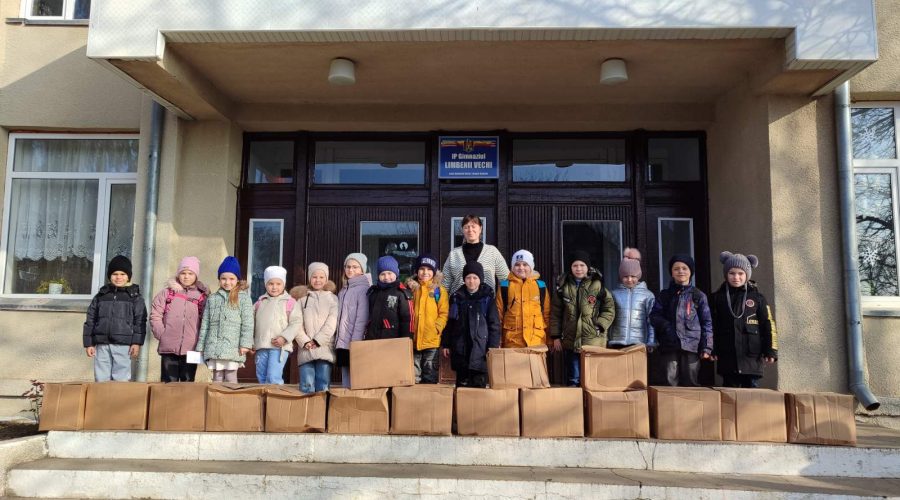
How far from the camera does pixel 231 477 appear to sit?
4.13 metres

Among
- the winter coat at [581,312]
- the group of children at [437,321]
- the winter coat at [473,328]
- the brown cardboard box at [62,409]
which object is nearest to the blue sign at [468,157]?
the group of children at [437,321]

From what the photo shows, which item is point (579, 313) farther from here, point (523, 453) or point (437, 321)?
point (523, 453)

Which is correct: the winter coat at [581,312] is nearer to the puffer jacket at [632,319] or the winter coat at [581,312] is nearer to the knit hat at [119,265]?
the puffer jacket at [632,319]

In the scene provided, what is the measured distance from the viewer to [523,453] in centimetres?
439

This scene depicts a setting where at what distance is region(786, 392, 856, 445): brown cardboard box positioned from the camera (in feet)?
14.4

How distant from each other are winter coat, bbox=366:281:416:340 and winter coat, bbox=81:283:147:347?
198 centimetres

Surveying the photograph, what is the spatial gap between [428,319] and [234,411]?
155 cm

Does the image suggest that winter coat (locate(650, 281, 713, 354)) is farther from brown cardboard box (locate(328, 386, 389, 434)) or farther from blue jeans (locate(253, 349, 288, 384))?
blue jeans (locate(253, 349, 288, 384))

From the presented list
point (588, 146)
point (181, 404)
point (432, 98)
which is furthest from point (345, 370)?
point (588, 146)

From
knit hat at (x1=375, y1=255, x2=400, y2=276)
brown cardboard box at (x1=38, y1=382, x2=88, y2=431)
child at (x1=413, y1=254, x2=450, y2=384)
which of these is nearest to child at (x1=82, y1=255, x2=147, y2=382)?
brown cardboard box at (x1=38, y1=382, x2=88, y2=431)

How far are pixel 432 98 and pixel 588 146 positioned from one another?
6.08 ft

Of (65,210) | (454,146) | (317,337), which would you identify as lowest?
(317,337)

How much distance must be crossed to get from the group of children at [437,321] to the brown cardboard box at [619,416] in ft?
2.25

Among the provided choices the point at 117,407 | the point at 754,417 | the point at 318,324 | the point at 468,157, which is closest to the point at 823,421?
the point at 754,417
